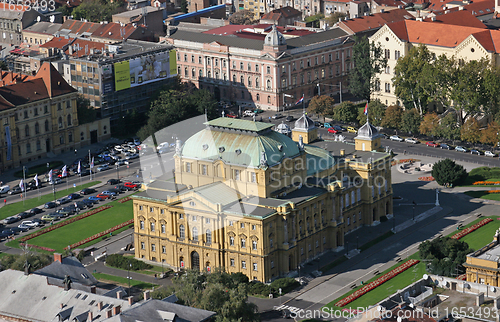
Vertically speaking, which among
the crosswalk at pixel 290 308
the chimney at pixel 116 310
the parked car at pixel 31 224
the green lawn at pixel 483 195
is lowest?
the crosswalk at pixel 290 308

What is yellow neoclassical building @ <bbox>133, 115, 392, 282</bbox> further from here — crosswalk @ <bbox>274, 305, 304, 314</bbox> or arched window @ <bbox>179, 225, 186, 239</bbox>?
crosswalk @ <bbox>274, 305, 304, 314</bbox>

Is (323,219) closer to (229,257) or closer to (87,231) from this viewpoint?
(229,257)

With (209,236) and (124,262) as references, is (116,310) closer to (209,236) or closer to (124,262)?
(209,236)

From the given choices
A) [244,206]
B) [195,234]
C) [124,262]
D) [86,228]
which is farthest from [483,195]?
[86,228]

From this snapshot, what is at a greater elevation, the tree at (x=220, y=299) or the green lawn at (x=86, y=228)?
the tree at (x=220, y=299)

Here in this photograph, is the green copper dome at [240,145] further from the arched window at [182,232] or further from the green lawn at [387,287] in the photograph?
the green lawn at [387,287]

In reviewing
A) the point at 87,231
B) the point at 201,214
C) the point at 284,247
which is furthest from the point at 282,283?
the point at 87,231

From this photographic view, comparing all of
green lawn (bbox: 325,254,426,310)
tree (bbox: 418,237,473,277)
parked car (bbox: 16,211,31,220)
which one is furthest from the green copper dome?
parked car (bbox: 16,211,31,220)

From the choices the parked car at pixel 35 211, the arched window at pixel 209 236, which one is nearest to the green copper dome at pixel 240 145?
the arched window at pixel 209 236
